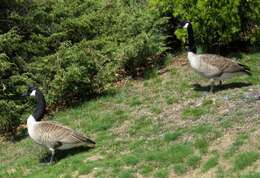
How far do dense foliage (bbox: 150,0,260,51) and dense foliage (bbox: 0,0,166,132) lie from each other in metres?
0.97

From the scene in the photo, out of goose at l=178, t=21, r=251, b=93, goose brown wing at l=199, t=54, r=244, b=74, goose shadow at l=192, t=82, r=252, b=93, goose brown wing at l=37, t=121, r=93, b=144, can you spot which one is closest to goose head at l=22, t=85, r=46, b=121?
goose brown wing at l=37, t=121, r=93, b=144

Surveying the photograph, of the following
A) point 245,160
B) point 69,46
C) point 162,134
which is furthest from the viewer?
point 69,46

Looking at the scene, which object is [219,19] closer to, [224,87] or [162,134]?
[224,87]

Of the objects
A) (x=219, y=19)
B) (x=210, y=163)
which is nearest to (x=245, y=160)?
(x=210, y=163)

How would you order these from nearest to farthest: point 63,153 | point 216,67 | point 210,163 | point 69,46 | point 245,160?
point 245,160 → point 210,163 → point 63,153 → point 216,67 → point 69,46

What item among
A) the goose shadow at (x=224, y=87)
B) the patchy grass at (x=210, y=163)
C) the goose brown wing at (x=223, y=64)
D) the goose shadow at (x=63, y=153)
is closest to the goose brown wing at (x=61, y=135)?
the goose shadow at (x=63, y=153)

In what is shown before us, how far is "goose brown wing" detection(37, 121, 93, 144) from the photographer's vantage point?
13500 mm

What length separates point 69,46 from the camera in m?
18.9

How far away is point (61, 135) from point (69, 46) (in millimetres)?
5797

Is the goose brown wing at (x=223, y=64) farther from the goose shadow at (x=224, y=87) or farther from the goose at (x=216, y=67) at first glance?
the goose shadow at (x=224, y=87)

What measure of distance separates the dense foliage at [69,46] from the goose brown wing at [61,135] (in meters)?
3.22

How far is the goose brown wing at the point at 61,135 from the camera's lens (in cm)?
1350

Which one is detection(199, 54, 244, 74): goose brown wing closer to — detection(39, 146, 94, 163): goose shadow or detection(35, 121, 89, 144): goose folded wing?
detection(39, 146, 94, 163): goose shadow

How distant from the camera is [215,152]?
12.2m
